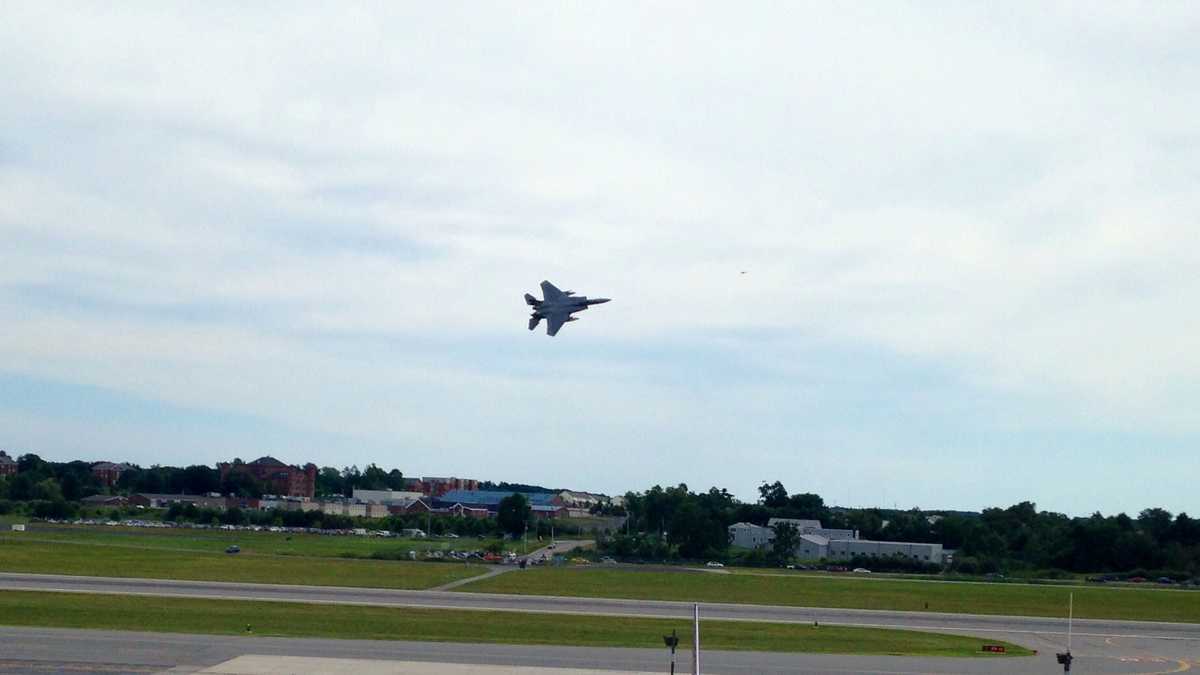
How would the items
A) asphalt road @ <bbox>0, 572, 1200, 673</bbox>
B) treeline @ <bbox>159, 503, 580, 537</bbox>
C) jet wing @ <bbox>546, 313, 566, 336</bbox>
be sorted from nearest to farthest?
asphalt road @ <bbox>0, 572, 1200, 673</bbox> → jet wing @ <bbox>546, 313, 566, 336</bbox> → treeline @ <bbox>159, 503, 580, 537</bbox>

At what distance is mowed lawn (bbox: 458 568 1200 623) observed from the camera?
8188cm

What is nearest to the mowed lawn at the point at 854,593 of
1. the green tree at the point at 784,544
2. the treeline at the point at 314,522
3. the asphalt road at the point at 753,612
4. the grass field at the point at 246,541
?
the asphalt road at the point at 753,612

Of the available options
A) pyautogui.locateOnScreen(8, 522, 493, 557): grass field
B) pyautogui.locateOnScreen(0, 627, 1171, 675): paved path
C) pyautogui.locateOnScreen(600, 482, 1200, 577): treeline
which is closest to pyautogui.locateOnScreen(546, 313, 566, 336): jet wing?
pyautogui.locateOnScreen(0, 627, 1171, 675): paved path

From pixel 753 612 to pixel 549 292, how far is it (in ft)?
79.2

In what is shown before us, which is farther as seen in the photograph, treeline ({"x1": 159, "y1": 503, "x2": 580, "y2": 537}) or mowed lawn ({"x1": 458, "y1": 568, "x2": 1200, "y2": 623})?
treeline ({"x1": 159, "y1": 503, "x2": 580, "y2": 537})

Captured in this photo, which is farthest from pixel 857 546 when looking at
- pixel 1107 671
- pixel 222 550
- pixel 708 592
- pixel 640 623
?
pixel 1107 671

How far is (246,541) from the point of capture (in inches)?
5640

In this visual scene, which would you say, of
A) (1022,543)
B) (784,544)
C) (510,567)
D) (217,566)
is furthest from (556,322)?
(1022,543)

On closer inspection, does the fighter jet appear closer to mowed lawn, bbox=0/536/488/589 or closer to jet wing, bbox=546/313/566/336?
jet wing, bbox=546/313/566/336

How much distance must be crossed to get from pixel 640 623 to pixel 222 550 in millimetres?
70999

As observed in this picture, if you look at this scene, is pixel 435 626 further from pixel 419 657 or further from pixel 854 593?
pixel 854 593

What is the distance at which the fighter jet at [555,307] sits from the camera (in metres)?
63.6

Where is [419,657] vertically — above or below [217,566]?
above

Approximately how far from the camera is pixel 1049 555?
139875 mm
